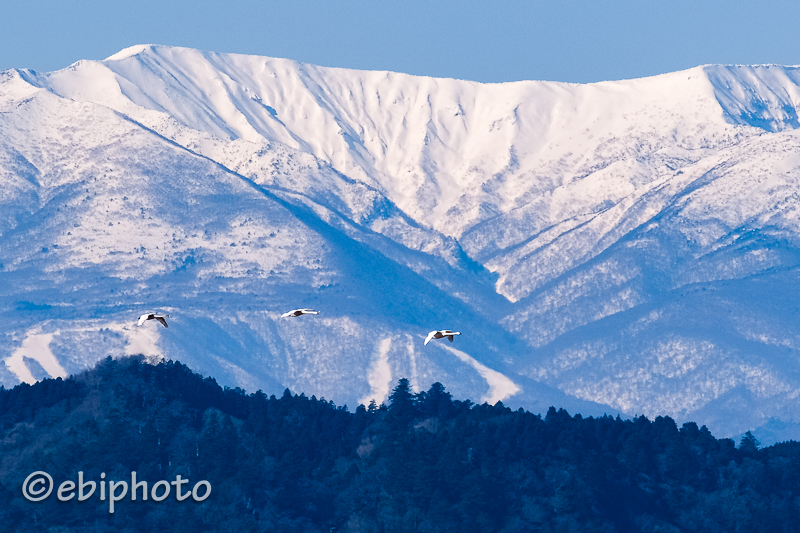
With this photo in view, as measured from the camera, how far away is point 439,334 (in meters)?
147

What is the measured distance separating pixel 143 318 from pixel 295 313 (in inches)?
551

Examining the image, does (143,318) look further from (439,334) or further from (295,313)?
(439,334)

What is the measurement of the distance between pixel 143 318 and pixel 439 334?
23.1m

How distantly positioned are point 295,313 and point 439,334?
11.8 m

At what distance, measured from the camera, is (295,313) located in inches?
5896

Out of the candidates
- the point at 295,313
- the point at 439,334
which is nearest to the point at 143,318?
the point at 295,313
